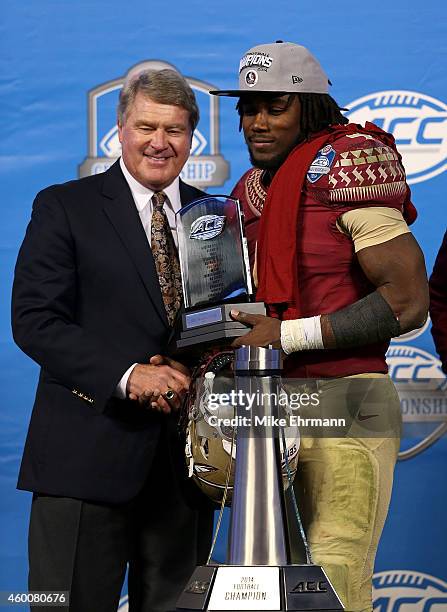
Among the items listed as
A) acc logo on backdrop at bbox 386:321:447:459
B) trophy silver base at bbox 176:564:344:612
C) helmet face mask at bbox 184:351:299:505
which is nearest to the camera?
trophy silver base at bbox 176:564:344:612

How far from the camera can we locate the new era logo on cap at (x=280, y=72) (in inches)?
82.0

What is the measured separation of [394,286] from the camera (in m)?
1.91

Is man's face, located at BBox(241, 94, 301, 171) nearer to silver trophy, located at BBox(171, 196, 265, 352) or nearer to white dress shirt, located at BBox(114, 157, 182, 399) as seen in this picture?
silver trophy, located at BBox(171, 196, 265, 352)

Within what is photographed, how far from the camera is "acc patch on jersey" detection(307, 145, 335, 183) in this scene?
197cm

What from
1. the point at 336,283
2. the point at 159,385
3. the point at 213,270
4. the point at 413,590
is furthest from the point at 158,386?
the point at 413,590

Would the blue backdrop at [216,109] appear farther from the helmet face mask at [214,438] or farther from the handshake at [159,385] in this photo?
the helmet face mask at [214,438]

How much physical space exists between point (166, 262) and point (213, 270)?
322 mm

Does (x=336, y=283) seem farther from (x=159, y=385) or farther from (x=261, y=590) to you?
(x=261, y=590)

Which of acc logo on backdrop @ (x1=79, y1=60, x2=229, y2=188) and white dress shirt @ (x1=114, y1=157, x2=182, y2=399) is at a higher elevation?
acc logo on backdrop @ (x1=79, y1=60, x2=229, y2=188)

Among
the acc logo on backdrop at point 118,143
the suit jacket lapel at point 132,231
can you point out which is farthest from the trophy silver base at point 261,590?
the acc logo on backdrop at point 118,143

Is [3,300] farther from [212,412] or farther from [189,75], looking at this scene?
[212,412]

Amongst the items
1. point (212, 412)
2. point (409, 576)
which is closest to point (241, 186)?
point (212, 412)

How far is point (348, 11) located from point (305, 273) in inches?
50.2

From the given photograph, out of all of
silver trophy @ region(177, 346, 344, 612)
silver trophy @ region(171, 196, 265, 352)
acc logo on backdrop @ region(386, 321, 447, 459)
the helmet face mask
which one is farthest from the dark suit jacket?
acc logo on backdrop @ region(386, 321, 447, 459)
